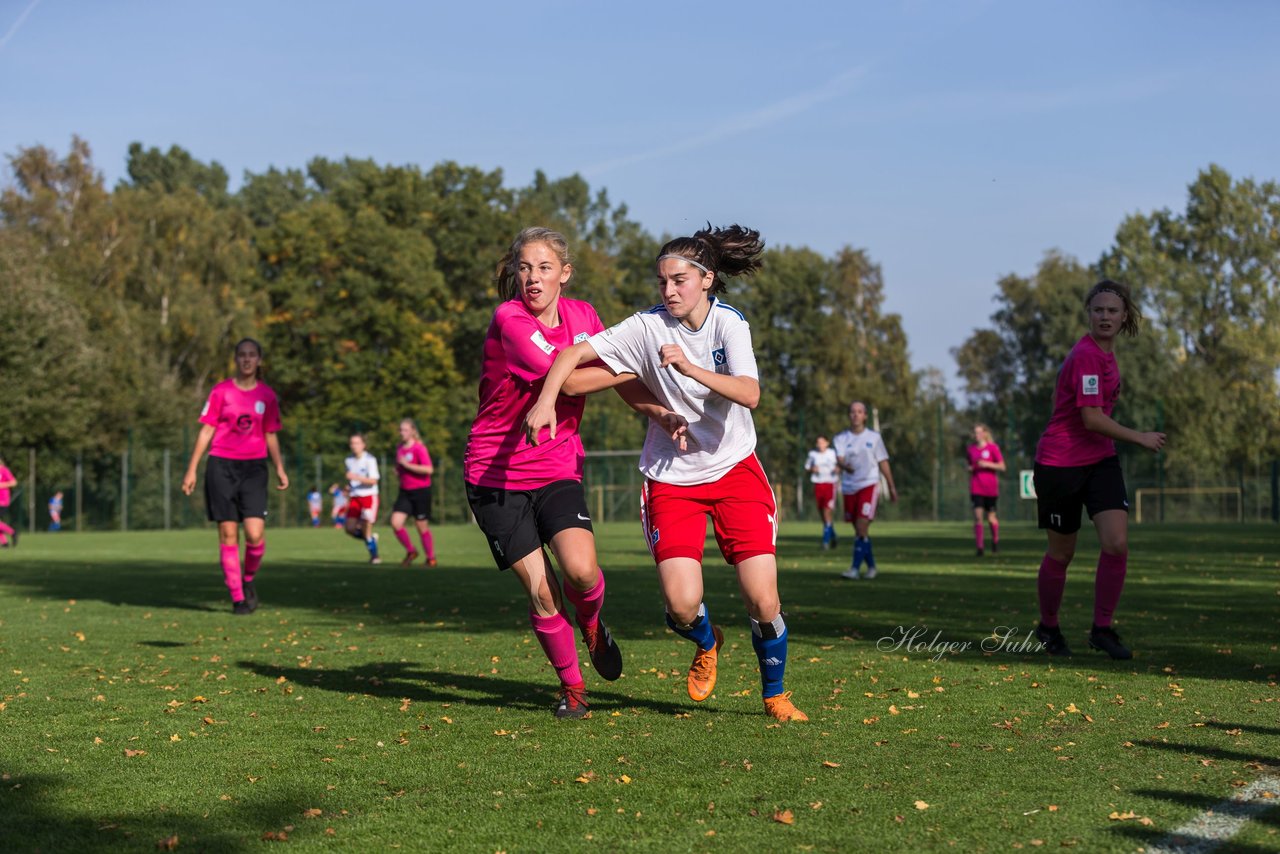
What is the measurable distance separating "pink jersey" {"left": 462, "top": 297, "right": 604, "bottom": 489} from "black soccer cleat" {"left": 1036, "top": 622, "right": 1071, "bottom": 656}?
11.6 ft

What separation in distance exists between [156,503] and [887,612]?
37.2 meters

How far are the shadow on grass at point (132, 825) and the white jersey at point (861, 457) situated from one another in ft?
41.3

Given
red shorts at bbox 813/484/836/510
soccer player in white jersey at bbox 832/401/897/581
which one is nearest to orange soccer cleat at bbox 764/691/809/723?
soccer player in white jersey at bbox 832/401/897/581

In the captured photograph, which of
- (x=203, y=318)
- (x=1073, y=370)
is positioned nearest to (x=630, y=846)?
(x=1073, y=370)

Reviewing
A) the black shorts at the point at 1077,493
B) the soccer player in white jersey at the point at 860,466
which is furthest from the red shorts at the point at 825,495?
the black shorts at the point at 1077,493

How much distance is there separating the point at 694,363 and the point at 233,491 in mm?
6551

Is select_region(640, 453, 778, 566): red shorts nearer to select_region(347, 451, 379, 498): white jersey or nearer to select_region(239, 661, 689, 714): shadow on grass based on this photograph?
select_region(239, 661, 689, 714): shadow on grass

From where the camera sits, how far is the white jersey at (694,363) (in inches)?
236

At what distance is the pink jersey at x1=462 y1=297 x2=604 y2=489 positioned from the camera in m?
6.15

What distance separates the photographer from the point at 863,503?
653 inches

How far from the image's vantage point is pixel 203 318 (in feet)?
185

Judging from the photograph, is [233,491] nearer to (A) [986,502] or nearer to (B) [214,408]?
(B) [214,408]

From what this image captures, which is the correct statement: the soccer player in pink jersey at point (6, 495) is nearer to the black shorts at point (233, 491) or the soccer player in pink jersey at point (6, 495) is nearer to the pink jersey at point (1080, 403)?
the black shorts at point (233, 491)

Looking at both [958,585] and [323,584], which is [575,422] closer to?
[958,585]
